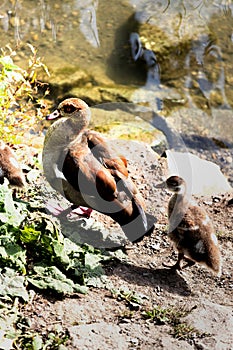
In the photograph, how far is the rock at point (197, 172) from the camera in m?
7.02

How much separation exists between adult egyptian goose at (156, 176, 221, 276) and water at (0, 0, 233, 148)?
3151 mm

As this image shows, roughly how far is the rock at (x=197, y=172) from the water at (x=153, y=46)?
0.70 metres

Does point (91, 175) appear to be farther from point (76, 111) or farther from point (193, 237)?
point (193, 237)

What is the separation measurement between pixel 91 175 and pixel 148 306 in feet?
4.59

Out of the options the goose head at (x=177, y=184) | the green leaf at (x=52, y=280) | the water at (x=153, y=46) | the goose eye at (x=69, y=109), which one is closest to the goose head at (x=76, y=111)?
the goose eye at (x=69, y=109)

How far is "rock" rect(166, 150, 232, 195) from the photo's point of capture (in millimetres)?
7020

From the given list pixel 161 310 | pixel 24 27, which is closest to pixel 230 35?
pixel 24 27

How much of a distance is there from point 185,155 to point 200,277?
2.78 m

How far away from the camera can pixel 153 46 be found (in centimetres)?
984

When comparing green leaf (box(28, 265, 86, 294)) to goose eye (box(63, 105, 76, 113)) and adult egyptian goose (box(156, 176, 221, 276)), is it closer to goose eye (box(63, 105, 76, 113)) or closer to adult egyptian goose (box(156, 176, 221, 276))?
adult egyptian goose (box(156, 176, 221, 276))

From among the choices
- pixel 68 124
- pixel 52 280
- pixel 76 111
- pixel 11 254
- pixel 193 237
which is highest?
pixel 76 111

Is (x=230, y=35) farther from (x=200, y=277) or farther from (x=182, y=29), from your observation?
(x=200, y=277)

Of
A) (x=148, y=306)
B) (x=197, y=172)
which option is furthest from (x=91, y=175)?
(x=197, y=172)

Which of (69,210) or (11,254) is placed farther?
(69,210)
